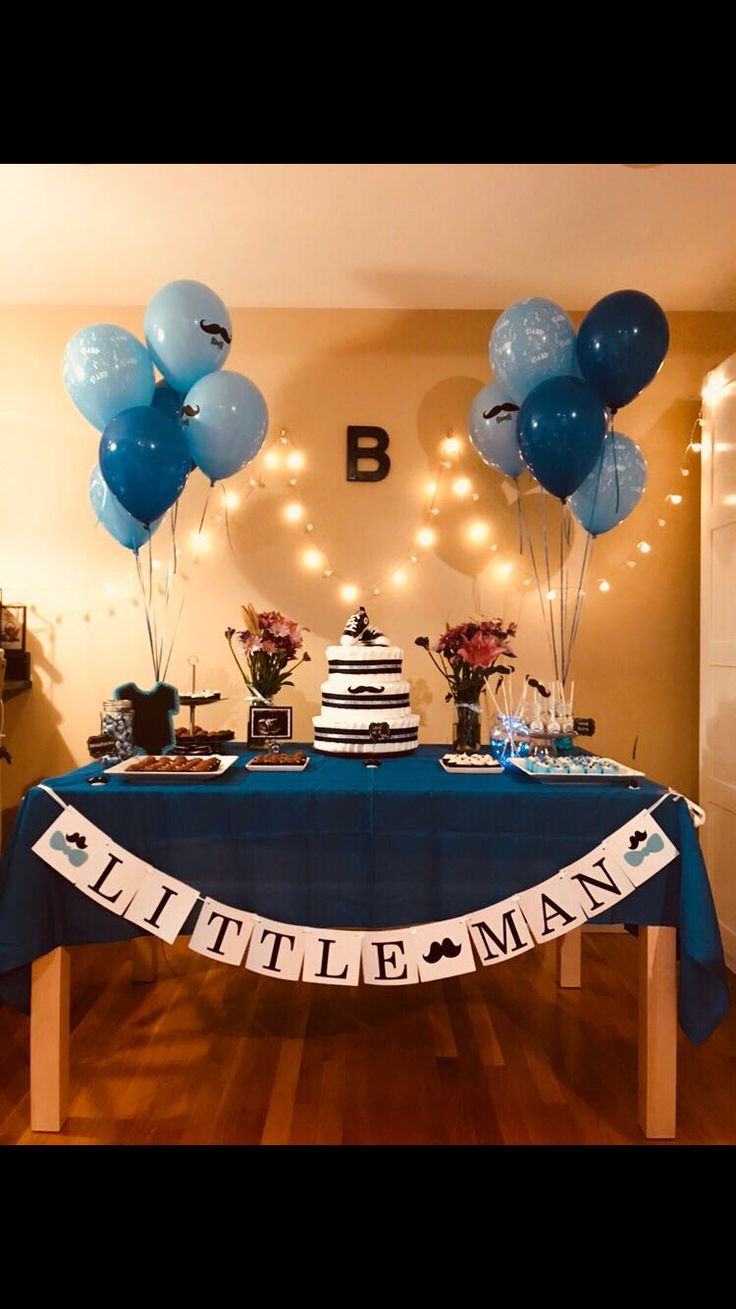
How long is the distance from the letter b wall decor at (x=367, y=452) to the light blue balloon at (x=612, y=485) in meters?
0.92

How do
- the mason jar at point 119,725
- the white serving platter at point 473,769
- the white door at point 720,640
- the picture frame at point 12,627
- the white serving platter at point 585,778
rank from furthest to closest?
the picture frame at point 12,627 < the white door at point 720,640 < the mason jar at point 119,725 < the white serving platter at point 473,769 < the white serving platter at point 585,778

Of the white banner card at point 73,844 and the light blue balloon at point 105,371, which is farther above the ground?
the light blue balloon at point 105,371

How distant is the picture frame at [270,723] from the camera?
254 centimetres

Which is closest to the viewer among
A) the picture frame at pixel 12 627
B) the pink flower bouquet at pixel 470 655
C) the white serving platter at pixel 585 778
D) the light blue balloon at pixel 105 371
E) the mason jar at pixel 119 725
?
the white serving platter at pixel 585 778

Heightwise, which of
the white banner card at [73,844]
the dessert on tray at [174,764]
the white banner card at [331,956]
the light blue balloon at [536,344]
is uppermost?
the light blue balloon at [536,344]

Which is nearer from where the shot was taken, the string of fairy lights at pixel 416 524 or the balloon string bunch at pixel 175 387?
the balloon string bunch at pixel 175 387

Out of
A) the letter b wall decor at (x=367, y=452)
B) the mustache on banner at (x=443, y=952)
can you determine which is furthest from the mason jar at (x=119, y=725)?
the letter b wall decor at (x=367, y=452)

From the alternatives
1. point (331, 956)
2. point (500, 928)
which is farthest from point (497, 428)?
point (331, 956)

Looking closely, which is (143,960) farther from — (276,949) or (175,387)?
(175,387)

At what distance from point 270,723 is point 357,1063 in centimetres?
103

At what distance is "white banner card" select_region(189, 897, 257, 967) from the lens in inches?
72.8

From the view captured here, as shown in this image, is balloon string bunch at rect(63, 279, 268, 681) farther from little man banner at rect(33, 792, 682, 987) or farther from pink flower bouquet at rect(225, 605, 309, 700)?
little man banner at rect(33, 792, 682, 987)

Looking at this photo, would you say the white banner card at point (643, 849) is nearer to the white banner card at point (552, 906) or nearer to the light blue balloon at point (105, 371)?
the white banner card at point (552, 906)

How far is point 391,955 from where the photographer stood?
6.09ft
